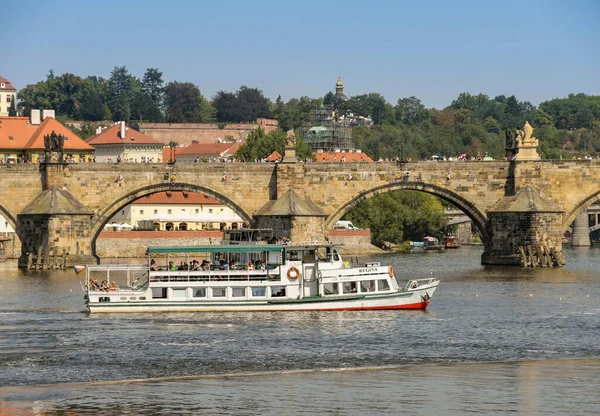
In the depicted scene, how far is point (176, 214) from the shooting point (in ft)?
376

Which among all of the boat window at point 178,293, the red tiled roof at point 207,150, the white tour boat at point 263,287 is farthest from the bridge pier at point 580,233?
the boat window at point 178,293

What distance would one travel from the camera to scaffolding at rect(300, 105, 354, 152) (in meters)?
182

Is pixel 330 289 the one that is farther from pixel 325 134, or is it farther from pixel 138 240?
pixel 325 134

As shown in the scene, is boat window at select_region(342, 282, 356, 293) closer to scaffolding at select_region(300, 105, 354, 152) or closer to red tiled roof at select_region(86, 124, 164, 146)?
red tiled roof at select_region(86, 124, 164, 146)

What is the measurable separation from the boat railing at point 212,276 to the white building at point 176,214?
5762 centimetres

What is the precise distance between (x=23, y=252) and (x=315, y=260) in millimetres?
31682

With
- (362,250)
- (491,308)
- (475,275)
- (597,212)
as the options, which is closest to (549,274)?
(475,275)

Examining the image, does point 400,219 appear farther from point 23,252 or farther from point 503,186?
point 23,252

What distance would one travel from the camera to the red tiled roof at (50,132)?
10700 cm

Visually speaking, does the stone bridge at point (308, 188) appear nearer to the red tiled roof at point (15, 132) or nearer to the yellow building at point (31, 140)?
the yellow building at point (31, 140)

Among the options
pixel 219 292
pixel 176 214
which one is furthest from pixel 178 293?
pixel 176 214

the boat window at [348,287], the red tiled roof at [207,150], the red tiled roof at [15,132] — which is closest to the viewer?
the boat window at [348,287]

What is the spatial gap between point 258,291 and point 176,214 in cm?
6177

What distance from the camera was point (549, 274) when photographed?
7419 centimetres
